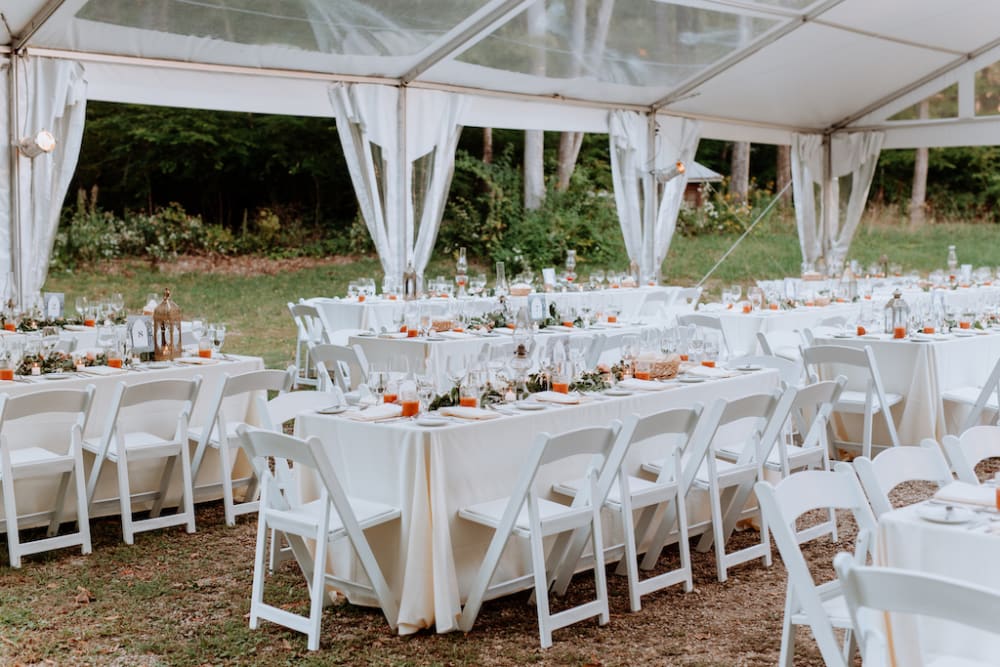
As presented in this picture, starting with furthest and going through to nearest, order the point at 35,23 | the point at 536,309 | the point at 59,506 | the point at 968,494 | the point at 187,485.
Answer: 1. the point at 35,23
2. the point at 536,309
3. the point at 187,485
4. the point at 59,506
5. the point at 968,494

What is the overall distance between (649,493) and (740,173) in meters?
17.5

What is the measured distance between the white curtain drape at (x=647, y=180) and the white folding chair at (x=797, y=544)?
9.88 meters

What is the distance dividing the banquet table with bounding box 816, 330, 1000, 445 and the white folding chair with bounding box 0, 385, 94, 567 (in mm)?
4746

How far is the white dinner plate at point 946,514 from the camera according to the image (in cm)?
294

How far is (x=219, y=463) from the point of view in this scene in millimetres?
6090

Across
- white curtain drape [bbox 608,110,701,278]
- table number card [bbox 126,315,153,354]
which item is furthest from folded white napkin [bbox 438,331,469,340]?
white curtain drape [bbox 608,110,701,278]

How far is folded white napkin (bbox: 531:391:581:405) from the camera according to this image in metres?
4.82

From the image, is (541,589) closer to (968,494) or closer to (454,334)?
(968,494)

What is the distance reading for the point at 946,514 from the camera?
9.73 ft

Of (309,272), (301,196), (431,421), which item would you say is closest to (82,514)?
(431,421)

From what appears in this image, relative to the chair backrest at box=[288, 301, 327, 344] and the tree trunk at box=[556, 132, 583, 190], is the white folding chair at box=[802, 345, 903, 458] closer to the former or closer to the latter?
the chair backrest at box=[288, 301, 327, 344]

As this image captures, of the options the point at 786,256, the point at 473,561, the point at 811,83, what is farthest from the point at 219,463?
the point at 786,256

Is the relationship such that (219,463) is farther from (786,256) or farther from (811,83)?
(786,256)

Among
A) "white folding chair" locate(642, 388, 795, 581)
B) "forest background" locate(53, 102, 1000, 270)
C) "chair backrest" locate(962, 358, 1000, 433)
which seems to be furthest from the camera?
"forest background" locate(53, 102, 1000, 270)
